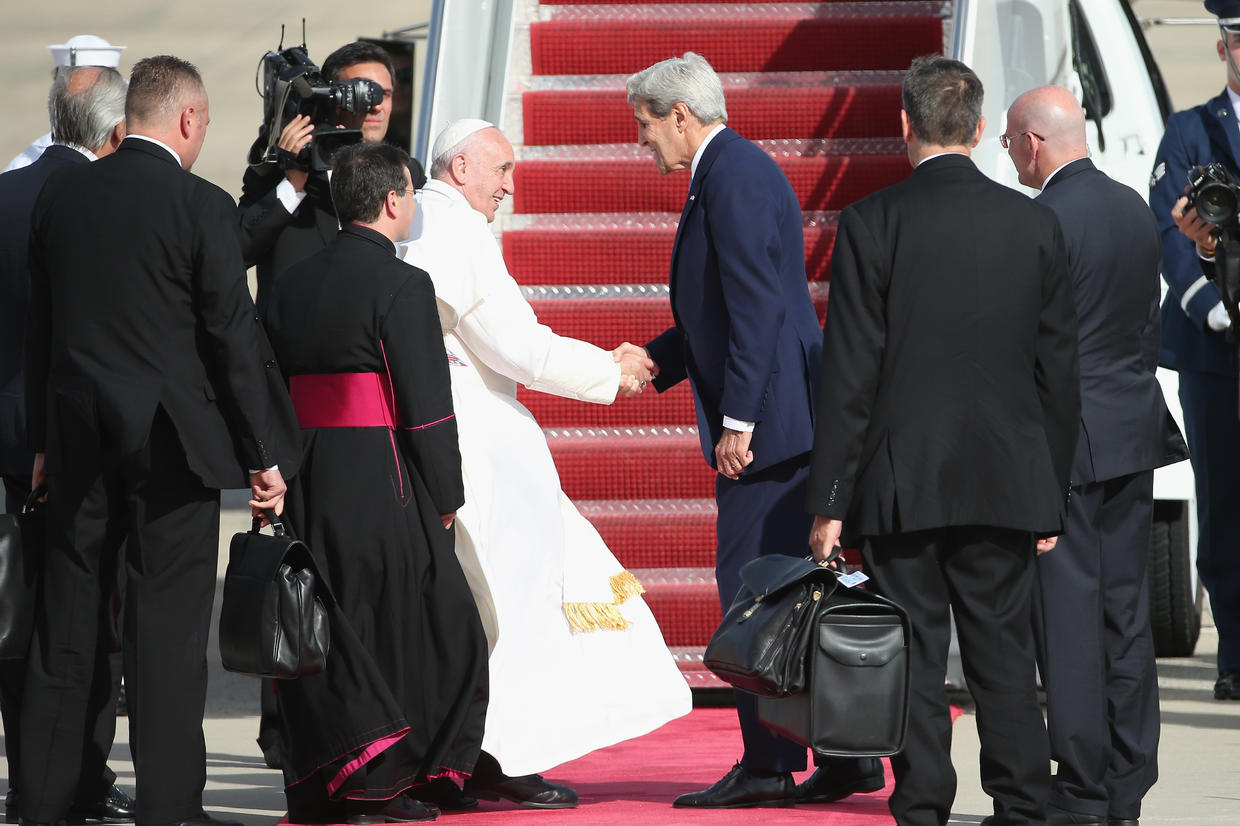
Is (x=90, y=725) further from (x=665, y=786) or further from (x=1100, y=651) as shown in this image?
(x=1100, y=651)

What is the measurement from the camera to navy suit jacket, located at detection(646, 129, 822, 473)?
4.24m

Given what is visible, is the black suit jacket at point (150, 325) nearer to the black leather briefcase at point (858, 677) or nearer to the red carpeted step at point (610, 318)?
the black leather briefcase at point (858, 677)

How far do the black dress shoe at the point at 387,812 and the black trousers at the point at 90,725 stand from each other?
2.13ft

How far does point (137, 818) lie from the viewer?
388cm

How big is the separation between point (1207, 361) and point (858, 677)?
2906mm

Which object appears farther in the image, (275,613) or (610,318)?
(610,318)

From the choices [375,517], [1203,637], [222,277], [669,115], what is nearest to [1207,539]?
[1203,637]

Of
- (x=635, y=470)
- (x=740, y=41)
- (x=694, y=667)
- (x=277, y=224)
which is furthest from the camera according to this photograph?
(x=740, y=41)

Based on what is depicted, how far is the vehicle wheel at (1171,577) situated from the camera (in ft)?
21.5

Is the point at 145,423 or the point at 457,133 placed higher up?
the point at 457,133

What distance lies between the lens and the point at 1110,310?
409cm

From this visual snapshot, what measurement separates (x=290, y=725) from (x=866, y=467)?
5.02 feet

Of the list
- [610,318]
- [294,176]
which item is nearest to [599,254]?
[610,318]

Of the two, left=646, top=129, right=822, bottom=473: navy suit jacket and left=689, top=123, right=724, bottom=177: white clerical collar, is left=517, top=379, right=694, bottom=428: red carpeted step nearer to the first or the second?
left=646, top=129, right=822, bottom=473: navy suit jacket
